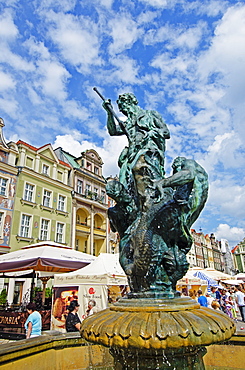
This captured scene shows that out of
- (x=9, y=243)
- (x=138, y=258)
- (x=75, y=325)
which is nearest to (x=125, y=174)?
(x=138, y=258)

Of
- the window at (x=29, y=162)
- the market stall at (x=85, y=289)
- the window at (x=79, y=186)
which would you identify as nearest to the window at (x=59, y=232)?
the window at (x=79, y=186)

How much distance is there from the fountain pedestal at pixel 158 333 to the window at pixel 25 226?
63.5 ft

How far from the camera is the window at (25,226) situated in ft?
67.6

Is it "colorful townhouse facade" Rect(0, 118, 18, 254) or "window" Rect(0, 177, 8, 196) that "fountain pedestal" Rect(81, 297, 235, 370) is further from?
"window" Rect(0, 177, 8, 196)

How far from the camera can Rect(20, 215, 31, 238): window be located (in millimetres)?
20594

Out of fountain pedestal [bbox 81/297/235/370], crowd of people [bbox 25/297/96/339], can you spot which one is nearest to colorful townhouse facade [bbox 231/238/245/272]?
crowd of people [bbox 25/297/96/339]

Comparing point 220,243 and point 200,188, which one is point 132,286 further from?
point 220,243

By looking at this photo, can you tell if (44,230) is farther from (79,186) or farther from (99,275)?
(99,275)

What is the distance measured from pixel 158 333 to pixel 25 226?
20.3 metres

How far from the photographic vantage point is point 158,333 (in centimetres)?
218

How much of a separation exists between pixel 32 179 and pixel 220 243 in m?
78.0

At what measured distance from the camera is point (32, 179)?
22266mm

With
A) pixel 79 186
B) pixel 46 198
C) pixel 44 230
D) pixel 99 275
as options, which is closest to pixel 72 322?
pixel 99 275

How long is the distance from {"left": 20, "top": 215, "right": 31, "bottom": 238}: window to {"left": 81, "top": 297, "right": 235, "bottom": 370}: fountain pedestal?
19.4 meters
